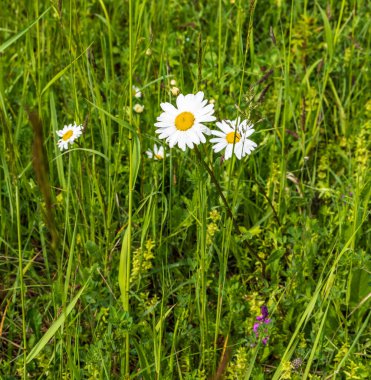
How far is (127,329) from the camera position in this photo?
145 centimetres

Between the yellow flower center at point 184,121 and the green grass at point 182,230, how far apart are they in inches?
3.8

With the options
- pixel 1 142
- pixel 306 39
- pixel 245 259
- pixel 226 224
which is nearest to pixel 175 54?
pixel 306 39

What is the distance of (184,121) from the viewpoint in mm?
1479

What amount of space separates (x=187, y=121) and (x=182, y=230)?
1.61 ft

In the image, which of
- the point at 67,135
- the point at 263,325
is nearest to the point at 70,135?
the point at 67,135

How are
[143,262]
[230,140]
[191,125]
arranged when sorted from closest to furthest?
[191,125] < [230,140] < [143,262]

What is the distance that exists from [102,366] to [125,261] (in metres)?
0.26

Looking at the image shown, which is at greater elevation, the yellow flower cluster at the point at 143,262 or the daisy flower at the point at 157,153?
the daisy flower at the point at 157,153

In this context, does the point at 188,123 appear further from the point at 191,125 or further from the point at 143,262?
the point at 143,262

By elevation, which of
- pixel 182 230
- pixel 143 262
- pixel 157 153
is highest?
pixel 157 153

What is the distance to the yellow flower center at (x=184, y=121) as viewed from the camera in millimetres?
1478

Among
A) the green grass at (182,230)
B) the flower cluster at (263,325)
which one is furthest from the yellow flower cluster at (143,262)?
the flower cluster at (263,325)

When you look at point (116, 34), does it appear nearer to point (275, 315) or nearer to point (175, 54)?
point (175, 54)

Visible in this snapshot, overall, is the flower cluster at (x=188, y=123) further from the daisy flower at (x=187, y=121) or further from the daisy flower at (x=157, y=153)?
the daisy flower at (x=157, y=153)
